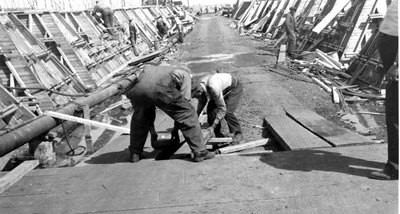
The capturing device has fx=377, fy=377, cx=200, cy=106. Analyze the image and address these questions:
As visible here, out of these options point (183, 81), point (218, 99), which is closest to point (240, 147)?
point (218, 99)

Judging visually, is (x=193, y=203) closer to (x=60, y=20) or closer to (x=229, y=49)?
(x=60, y=20)

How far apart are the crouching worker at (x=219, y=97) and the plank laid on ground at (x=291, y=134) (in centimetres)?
67

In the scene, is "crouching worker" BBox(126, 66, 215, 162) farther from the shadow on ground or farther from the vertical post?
the vertical post

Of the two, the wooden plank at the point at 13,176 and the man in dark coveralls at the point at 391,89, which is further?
the wooden plank at the point at 13,176

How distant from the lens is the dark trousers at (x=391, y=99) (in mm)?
3461

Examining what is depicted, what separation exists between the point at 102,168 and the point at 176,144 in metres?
1.37

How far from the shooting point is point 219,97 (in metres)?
5.36

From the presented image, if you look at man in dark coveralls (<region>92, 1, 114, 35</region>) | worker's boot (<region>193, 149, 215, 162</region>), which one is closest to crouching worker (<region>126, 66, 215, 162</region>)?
worker's boot (<region>193, 149, 215, 162</region>)

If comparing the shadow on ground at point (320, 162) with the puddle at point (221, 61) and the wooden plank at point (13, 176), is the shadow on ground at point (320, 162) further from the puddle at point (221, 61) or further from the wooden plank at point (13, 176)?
the puddle at point (221, 61)

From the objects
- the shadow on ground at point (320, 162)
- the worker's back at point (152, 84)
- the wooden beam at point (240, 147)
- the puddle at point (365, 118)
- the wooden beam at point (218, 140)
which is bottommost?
the puddle at point (365, 118)

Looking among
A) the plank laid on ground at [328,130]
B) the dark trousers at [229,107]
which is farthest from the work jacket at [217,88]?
the plank laid on ground at [328,130]

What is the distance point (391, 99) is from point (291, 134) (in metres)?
2.43

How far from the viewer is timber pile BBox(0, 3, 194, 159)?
7.73 meters

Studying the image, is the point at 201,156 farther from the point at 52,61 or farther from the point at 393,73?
the point at 52,61
